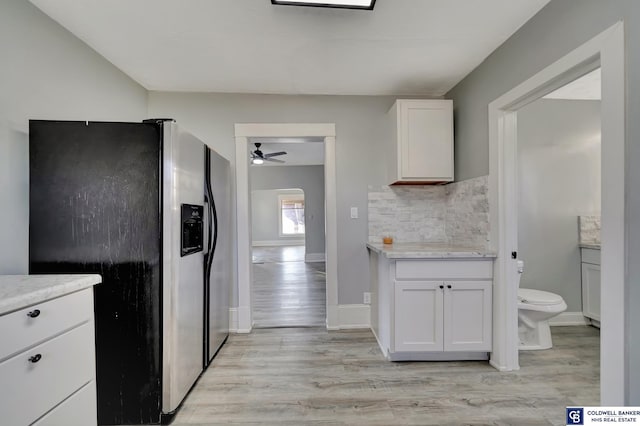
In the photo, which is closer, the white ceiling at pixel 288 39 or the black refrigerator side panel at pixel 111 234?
the black refrigerator side panel at pixel 111 234

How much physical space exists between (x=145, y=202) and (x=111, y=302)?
0.59m

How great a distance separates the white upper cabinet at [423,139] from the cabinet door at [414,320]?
1.04 metres

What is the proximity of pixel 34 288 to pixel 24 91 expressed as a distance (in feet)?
4.26

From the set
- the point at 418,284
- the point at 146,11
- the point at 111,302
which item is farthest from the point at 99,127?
the point at 418,284

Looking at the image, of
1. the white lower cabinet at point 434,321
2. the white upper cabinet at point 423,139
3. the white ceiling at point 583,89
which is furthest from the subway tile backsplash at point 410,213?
the white ceiling at point 583,89

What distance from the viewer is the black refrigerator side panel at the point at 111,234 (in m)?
1.56

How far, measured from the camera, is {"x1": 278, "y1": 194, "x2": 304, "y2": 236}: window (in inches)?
455

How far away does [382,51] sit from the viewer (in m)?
2.18

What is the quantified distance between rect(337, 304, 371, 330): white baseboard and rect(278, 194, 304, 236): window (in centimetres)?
871

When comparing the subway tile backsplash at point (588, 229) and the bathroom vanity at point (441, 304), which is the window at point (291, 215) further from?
the bathroom vanity at point (441, 304)

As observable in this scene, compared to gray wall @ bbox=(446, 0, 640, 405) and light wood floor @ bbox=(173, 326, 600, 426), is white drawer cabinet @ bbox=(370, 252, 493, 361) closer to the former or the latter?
light wood floor @ bbox=(173, 326, 600, 426)

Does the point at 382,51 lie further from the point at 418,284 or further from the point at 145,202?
the point at 145,202

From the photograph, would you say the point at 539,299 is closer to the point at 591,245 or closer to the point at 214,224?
the point at 591,245

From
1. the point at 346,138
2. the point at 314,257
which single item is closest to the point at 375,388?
the point at 346,138
